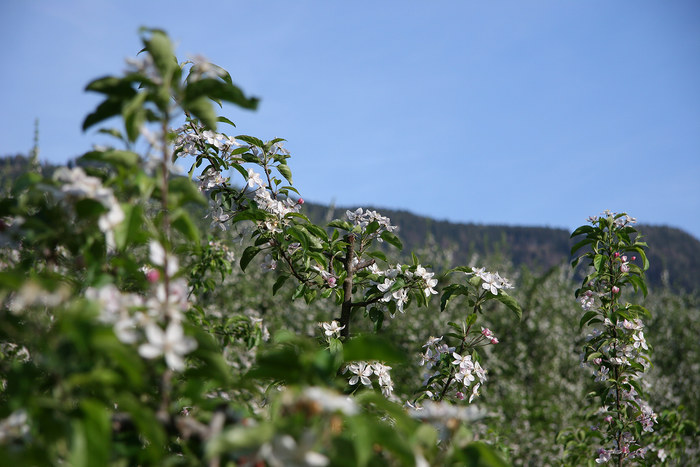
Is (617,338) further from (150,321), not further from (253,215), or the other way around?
(150,321)

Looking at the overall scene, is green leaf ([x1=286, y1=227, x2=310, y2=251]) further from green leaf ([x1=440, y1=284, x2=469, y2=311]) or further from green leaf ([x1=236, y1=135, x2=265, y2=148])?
green leaf ([x1=440, y1=284, x2=469, y2=311])

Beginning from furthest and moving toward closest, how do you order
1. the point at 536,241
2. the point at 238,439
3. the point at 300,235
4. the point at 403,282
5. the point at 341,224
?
the point at 536,241 < the point at 341,224 < the point at 403,282 < the point at 300,235 < the point at 238,439

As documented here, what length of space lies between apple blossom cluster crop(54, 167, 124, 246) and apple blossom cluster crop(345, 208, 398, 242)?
1.81 metres

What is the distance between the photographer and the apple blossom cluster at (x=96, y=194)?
3.75ft

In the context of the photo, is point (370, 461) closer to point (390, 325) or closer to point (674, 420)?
point (674, 420)

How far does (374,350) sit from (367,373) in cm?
154

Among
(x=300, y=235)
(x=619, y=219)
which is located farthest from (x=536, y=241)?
(x=300, y=235)

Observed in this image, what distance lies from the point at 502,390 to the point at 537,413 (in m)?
3.47

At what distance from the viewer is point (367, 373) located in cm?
257

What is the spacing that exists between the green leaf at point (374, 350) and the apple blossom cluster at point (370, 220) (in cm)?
173

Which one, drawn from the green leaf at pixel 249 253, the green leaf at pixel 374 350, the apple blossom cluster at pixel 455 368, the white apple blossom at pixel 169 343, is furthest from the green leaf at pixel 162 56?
the apple blossom cluster at pixel 455 368

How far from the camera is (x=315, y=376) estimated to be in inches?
43.4

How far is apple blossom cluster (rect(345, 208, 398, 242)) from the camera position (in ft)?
9.60

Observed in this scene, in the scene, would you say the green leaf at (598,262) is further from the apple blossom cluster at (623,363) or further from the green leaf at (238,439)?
the green leaf at (238,439)
